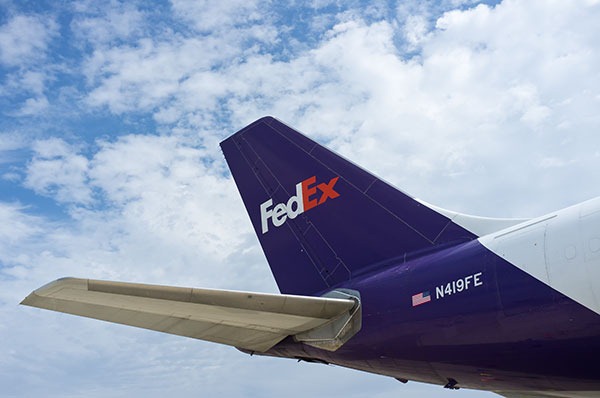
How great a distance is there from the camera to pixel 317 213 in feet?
38.2

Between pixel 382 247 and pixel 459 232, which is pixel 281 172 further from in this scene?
pixel 459 232

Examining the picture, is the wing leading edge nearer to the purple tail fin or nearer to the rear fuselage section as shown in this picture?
the rear fuselage section

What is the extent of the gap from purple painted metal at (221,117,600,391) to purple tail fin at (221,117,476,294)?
0.07 ft

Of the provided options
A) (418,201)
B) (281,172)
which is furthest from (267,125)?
(418,201)

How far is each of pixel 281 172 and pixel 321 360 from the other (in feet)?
12.4

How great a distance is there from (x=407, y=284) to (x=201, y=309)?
279cm

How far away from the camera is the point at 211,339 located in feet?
31.4

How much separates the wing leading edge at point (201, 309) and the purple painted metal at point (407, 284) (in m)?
0.49

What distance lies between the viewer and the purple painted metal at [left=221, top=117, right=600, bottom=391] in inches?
295

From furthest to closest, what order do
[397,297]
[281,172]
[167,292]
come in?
[281,172] < [397,297] < [167,292]

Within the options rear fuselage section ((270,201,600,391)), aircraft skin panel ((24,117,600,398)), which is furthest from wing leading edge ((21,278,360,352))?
rear fuselage section ((270,201,600,391))

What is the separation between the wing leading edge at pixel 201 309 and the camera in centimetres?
828

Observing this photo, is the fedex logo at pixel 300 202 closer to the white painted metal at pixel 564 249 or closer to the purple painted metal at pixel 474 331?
the purple painted metal at pixel 474 331

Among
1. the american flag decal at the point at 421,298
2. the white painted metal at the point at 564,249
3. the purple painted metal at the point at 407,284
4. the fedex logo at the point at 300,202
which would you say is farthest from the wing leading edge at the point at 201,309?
the white painted metal at the point at 564,249
